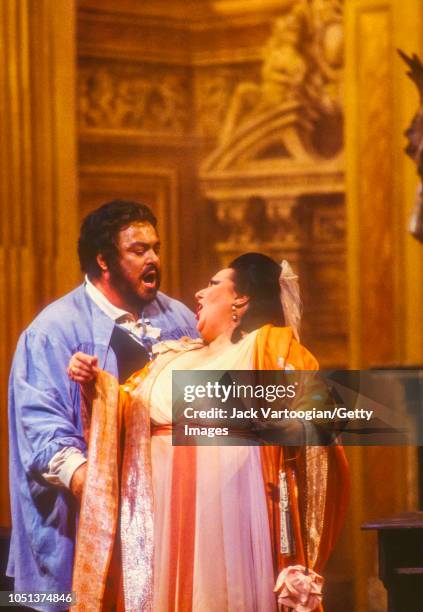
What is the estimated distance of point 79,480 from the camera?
126 inches

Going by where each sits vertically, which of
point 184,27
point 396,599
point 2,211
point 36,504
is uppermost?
point 184,27

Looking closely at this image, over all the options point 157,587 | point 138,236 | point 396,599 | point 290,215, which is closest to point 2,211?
point 138,236

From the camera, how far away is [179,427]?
3.21 meters

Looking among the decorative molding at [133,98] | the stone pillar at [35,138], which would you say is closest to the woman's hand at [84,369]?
the stone pillar at [35,138]

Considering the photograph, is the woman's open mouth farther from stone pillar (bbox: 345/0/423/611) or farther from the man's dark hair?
stone pillar (bbox: 345/0/423/611)

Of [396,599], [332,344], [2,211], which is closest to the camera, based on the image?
[396,599]

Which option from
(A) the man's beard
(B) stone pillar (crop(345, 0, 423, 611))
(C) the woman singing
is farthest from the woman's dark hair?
(B) stone pillar (crop(345, 0, 423, 611))

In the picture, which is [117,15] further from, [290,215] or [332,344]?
[332,344]

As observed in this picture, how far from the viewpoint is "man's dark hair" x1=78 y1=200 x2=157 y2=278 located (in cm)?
329

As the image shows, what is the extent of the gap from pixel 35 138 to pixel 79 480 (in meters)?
0.96

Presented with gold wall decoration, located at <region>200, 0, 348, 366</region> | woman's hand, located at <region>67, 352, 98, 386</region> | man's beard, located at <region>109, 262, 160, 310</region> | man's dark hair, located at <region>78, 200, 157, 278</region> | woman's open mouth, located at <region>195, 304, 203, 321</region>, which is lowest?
woman's hand, located at <region>67, 352, 98, 386</region>

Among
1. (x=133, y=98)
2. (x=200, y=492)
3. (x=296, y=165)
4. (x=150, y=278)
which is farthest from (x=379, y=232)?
(x=200, y=492)

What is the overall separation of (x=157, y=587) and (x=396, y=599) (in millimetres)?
534

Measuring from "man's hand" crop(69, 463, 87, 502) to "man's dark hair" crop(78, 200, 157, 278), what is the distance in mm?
451
